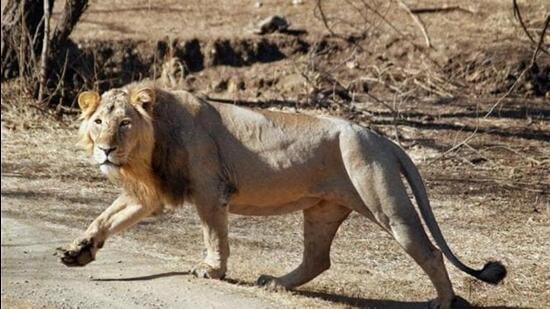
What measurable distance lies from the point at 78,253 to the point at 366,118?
617 cm

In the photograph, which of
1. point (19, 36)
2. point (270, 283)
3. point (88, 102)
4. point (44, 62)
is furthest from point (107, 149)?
point (19, 36)

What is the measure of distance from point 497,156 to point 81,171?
3991mm

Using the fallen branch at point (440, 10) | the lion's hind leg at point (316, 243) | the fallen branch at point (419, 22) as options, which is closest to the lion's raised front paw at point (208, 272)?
the lion's hind leg at point (316, 243)

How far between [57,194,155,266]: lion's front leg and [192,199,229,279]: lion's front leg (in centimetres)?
36

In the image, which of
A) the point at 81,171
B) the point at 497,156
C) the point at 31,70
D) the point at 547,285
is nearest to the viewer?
the point at 547,285

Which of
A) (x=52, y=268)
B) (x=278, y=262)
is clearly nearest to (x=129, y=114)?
(x=52, y=268)

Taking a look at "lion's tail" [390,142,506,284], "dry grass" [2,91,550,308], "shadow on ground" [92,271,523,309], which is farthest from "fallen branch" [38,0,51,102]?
"lion's tail" [390,142,506,284]

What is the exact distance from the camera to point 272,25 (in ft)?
53.2

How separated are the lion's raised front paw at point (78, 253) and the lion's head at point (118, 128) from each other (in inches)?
18.3

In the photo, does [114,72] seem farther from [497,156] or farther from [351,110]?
[497,156]

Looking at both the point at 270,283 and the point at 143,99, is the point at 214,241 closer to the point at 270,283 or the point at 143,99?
the point at 270,283

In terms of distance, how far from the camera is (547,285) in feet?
29.1

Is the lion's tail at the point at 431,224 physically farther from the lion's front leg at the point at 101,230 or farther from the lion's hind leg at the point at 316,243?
the lion's front leg at the point at 101,230

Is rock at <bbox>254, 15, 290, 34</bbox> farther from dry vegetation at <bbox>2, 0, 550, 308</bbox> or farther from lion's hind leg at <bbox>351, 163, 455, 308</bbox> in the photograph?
lion's hind leg at <bbox>351, 163, 455, 308</bbox>
